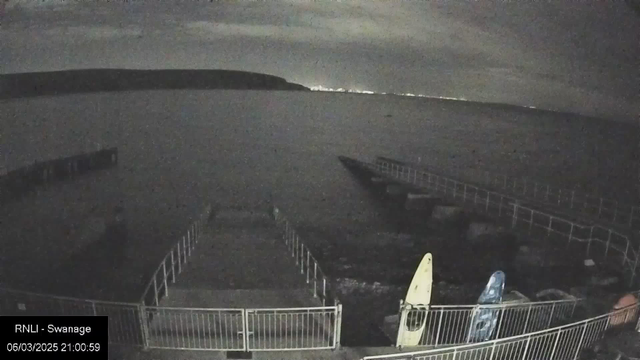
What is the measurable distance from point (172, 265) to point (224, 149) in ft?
1.30

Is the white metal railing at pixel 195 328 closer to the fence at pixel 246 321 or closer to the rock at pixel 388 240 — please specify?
the fence at pixel 246 321

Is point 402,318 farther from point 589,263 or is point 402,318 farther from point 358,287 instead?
point 589,263

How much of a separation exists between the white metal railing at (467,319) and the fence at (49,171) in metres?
1.04

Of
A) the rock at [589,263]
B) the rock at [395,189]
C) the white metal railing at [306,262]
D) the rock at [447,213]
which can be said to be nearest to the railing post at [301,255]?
the white metal railing at [306,262]

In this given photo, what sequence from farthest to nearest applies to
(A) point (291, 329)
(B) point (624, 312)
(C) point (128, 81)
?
(B) point (624, 312) < (A) point (291, 329) < (C) point (128, 81)

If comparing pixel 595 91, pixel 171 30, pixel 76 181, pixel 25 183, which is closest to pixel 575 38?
pixel 595 91

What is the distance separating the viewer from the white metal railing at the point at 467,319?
1.45 metres

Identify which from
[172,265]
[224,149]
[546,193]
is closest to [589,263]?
[546,193]

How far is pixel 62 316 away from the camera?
1438mm

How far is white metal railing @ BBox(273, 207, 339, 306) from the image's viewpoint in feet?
4.70

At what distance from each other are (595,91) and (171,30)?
136 centimetres

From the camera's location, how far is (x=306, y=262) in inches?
56.4

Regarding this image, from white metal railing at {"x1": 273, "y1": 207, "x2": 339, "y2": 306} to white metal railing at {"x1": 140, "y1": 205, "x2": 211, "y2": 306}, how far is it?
0.77ft

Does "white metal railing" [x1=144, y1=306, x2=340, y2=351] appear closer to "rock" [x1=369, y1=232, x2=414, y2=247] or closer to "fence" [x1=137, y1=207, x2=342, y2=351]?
"fence" [x1=137, y1=207, x2=342, y2=351]
